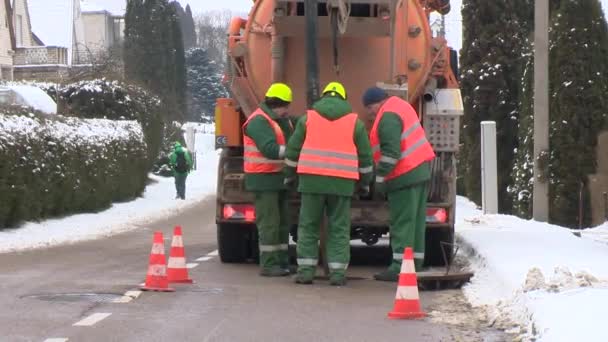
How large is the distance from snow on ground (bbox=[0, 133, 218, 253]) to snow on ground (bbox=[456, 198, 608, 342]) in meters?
6.48

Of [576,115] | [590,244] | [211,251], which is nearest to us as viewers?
[590,244]

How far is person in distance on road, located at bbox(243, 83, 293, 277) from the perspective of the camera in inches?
492

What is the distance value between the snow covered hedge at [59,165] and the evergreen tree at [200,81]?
66.5 metres

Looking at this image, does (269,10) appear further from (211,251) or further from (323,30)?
(211,251)

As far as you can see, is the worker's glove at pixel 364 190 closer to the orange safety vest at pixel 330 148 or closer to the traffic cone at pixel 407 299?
the orange safety vest at pixel 330 148

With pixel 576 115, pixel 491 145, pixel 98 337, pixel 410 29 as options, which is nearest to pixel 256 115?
pixel 410 29

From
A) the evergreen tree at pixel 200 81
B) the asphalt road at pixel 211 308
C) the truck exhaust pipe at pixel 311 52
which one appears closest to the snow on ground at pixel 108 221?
the asphalt road at pixel 211 308

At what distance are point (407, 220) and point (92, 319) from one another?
156 inches

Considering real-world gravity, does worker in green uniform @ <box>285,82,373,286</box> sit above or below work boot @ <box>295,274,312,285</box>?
above

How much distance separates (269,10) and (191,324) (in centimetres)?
510

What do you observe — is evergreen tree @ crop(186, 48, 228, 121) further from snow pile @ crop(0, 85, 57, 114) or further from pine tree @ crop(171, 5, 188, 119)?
snow pile @ crop(0, 85, 57, 114)

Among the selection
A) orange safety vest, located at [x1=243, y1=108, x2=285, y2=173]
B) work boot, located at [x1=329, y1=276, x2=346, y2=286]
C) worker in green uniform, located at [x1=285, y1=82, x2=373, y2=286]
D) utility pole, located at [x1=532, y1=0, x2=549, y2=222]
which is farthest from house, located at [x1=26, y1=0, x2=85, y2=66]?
work boot, located at [x1=329, y1=276, x2=346, y2=286]

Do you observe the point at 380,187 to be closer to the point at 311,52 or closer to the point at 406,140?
the point at 406,140

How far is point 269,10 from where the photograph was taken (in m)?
13.2
